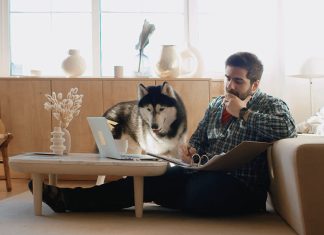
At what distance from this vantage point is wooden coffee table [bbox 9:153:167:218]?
1990mm

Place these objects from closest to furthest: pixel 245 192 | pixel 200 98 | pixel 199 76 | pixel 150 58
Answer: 1. pixel 245 192
2. pixel 200 98
3. pixel 199 76
4. pixel 150 58

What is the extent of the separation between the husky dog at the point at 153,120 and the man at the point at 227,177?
727 millimetres

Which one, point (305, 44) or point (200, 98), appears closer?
point (200, 98)

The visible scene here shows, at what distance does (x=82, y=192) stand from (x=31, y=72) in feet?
7.29

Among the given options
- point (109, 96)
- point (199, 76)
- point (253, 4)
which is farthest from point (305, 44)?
point (109, 96)

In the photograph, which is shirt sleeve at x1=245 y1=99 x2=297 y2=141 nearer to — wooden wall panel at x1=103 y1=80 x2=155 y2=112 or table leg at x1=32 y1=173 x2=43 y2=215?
table leg at x1=32 y1=173 x2=43 y2=215

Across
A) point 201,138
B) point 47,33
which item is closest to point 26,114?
point 47,33

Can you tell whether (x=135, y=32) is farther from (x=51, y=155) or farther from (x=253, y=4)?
(x=51, y=155)

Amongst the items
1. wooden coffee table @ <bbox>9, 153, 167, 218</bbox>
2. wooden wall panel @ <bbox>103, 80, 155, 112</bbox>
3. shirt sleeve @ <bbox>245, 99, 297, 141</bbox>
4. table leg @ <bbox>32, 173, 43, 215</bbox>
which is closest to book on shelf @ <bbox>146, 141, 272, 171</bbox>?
shirt sleeve @ <bbox>245, 99, 297, 141</bbox>

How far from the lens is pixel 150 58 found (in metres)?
4.32

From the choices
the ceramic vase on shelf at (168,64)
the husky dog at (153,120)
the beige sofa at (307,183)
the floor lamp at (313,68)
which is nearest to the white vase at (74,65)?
the husky dog at (153,120)

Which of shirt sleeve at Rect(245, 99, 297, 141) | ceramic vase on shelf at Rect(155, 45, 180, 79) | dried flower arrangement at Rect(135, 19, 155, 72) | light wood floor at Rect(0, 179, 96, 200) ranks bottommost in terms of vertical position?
light wood floor at Rect(0, 179, 96, 200)

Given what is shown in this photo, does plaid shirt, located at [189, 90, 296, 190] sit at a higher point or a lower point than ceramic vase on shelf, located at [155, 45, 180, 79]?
lower

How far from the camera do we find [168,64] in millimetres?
3836
